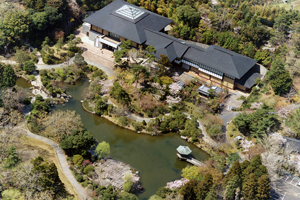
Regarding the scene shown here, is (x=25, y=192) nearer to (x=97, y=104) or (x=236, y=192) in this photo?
(x=97, y=104)

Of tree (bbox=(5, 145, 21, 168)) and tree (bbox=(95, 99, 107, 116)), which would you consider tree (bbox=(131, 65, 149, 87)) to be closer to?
tree (bbox=(95, 99, 107, 116))

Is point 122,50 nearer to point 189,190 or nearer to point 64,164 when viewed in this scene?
point 64,164

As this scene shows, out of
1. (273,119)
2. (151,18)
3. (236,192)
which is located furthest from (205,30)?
(236,192)

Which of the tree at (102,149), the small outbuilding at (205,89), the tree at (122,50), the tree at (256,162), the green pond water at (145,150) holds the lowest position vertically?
the green pond water at (145,150)

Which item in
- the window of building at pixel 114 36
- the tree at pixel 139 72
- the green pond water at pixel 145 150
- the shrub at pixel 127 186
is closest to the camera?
the shrub at pixel 127 186

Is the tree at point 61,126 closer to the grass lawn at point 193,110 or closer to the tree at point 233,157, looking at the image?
the grass lawn at point 193,110

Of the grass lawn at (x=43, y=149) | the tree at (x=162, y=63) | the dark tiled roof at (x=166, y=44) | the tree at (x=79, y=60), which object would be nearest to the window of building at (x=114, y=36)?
the dark tiled roof at (x=166, y=44)

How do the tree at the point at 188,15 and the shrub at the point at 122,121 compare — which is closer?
the shrub at the point at 122,121

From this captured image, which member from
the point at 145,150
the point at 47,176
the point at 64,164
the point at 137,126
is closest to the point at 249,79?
the point at 137,126

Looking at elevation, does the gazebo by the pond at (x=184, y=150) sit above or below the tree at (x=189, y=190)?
below

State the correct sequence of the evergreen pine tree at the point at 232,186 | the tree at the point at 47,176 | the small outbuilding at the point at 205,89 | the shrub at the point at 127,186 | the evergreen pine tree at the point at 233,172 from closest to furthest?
the tree at the point at 47,176 → the evergreen pine tree at the point at 232,186 → the evergreen pine tree at the point at 233,172 → the shrub at the point at 127,186 → the small outbuilding at the point at 205,89
